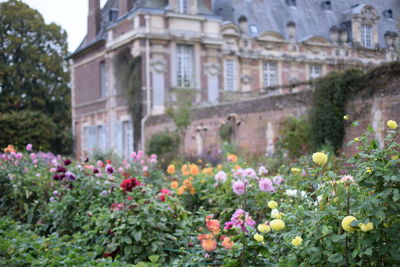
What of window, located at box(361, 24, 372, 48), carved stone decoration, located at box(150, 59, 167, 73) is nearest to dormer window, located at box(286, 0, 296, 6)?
window, located at box(361, 24, 372, 48)

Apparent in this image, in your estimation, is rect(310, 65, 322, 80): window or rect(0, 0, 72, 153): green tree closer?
rect(310, 65, 322, 80): window

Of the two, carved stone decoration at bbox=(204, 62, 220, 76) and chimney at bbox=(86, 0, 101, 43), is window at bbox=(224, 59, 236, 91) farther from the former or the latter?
chimney at bbox=(86, 0, 101, 43)

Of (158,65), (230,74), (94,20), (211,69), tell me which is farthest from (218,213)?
(94,20)

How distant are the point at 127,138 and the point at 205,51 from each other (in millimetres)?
4974

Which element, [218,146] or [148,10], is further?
[148,10]

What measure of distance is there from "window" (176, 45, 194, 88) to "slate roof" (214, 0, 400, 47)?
3.74 metres

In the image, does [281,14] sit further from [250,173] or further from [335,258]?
[335,258]

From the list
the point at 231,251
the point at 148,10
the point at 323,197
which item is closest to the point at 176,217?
the point at 231,251

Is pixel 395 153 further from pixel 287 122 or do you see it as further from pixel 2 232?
pixel 287 122

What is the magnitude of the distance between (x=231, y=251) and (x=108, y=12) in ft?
77.3

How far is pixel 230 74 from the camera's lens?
970 inches

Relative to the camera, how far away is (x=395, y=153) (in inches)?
114

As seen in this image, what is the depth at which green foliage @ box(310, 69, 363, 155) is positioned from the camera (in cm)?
1212

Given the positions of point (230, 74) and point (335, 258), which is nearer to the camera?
point (335, 258)
